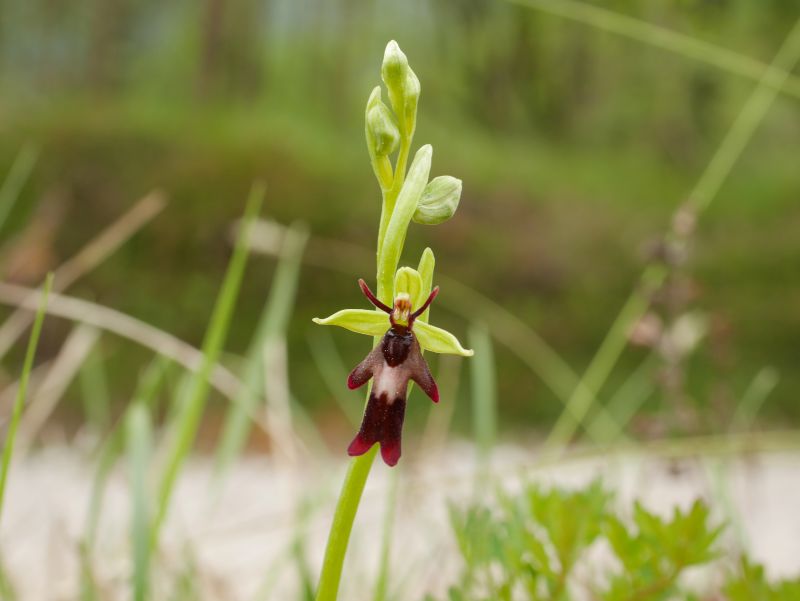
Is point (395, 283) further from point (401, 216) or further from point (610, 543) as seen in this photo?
point (610, 543)

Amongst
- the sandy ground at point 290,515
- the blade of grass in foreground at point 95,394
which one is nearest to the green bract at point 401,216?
the sandy ground at point 290,515

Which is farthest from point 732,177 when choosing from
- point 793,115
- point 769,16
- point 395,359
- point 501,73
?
point 395,359

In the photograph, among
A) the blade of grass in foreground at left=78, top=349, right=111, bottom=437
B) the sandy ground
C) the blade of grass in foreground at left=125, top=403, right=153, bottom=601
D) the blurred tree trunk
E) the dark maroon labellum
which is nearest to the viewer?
the dark maroon labellum

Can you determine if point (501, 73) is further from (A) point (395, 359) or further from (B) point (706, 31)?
(A) point (395, 359)

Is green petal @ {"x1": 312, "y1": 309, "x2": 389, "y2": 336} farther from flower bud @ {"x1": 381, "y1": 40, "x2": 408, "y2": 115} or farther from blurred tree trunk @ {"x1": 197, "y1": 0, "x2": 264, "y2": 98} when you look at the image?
blurred tree trunk @ {"x1": 197, "y1": 0, "x2": 264, "y2": 98}

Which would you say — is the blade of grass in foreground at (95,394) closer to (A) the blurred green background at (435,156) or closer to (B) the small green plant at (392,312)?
(A) the blurred green background at (435,156)

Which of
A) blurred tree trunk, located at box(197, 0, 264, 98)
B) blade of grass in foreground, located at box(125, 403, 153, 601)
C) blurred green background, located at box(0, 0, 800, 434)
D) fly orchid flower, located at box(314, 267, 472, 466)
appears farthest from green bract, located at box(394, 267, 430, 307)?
blurred tree trunk, located at box(197, 0, 264, 98)

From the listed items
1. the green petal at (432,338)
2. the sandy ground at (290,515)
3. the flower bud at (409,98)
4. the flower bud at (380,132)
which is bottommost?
the green petal at (432,338)
